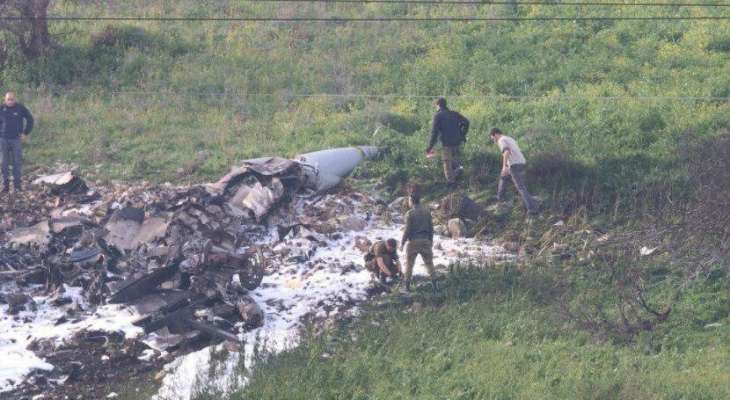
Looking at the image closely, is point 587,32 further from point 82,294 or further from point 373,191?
point 82,294

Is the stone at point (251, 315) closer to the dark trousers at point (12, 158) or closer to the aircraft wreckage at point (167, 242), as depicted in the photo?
the aircraft wreckage at point (167, 242)

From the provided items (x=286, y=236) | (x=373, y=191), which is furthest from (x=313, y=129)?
(x=286, y=236)

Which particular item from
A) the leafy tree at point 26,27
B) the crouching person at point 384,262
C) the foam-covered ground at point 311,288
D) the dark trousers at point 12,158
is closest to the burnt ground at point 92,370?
the foam-covered ground at point 311,288

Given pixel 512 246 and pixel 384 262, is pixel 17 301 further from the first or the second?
pixel 512 246

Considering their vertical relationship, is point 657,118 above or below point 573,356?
above

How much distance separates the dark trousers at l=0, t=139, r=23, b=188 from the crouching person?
22.4ft

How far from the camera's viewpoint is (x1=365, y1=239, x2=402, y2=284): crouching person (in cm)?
1354

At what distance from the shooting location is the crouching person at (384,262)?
13539 mm

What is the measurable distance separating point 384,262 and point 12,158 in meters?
7.35

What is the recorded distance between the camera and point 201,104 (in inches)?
853

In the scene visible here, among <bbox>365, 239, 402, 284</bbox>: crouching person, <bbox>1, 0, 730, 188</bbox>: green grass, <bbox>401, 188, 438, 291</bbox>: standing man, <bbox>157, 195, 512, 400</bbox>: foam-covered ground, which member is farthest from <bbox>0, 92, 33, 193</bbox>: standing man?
<bbox>401, 188, 438, 291</bbox>: standing man

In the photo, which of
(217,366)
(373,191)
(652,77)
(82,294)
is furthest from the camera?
(652,77)

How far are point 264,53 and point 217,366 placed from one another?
14.0m

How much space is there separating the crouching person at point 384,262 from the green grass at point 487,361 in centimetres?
87
